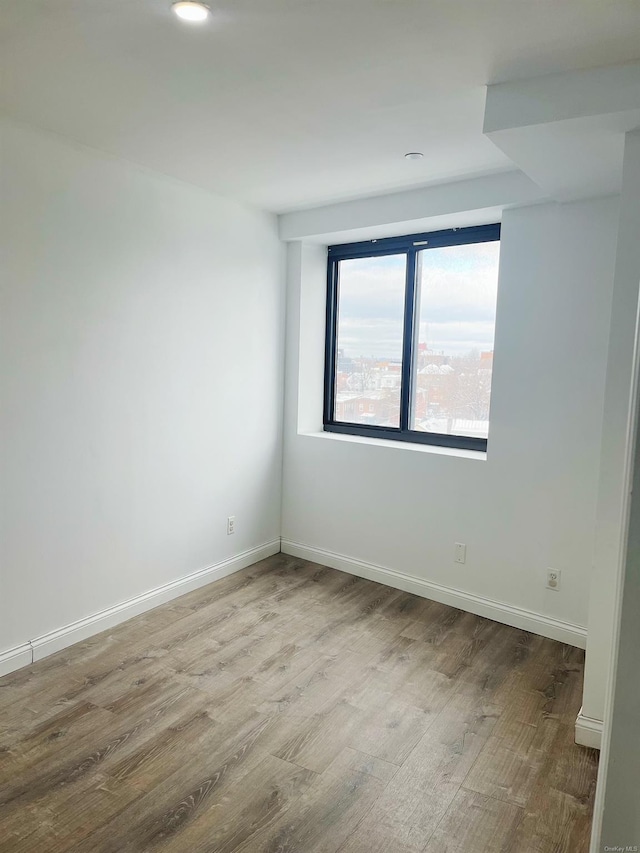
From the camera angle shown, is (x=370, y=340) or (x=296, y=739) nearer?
(x=296, y=739)

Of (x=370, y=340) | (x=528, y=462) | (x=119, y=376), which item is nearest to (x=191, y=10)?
(x=119, y=376)

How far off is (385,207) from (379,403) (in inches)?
51.6

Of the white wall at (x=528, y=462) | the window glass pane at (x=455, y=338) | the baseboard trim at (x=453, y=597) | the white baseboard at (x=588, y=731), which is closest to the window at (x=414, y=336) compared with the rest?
the window glass pane at (x=455, y=338)

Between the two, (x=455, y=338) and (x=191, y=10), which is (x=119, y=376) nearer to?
(x=191, y=10)

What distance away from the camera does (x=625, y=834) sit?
56cm

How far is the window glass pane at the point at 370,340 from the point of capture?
4105 mm

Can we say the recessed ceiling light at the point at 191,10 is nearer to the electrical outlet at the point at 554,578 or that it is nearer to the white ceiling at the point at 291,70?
the white ceiling at the point at 291,70

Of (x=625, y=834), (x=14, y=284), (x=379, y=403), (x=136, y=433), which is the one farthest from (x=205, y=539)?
(x=625, y=834)

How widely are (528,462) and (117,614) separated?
2398 millimetres

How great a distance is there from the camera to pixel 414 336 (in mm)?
3996

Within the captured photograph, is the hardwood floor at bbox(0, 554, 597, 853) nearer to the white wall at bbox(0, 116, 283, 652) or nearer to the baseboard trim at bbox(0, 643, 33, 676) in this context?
the baseboard trim at bbox(0, 643, 33, 676)

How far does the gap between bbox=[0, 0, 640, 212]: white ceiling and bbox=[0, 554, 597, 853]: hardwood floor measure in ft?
8.10

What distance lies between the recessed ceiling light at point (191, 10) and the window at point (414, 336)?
2.28m

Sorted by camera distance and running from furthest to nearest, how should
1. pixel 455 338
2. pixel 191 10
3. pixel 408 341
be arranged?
1. pixel 408 341
2. pixel 455 338
3. pixel 191 10
